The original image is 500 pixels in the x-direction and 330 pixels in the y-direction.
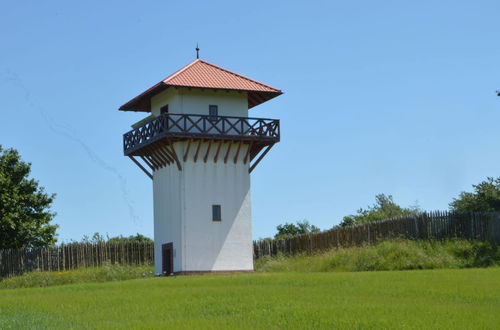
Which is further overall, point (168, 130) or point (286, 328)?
point (168, 130)

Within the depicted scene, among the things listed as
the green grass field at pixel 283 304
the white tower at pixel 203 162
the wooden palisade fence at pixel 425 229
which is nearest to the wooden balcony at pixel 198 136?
the white tower at pixel 203 162

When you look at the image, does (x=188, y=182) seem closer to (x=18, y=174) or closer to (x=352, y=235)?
(x=352, y=235)

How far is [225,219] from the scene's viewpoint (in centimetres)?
3894

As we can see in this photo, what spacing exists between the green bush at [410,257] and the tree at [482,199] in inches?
583

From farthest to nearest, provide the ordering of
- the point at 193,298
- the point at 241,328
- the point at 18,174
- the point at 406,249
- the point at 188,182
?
the point at 18,174 → the point at 188,182 → the point at 406,249 → the point at 193,298 → the point at 241,328

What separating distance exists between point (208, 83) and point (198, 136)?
2520 mm

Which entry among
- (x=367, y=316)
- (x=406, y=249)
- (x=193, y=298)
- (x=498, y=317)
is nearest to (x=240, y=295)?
(x=193, y=298)

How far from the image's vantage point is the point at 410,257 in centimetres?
3338

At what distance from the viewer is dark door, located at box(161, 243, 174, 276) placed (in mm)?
38625

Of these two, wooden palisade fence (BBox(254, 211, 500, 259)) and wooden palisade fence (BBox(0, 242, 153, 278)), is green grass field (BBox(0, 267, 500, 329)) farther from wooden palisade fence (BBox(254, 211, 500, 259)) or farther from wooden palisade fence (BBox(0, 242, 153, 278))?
wooden palisade fence (BBox(0, 242, 153, 278))

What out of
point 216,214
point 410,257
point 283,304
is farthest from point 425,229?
point 283,304

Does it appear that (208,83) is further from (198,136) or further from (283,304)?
(283,304)

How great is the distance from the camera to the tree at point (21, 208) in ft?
144

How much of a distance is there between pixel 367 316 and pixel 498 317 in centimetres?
256
